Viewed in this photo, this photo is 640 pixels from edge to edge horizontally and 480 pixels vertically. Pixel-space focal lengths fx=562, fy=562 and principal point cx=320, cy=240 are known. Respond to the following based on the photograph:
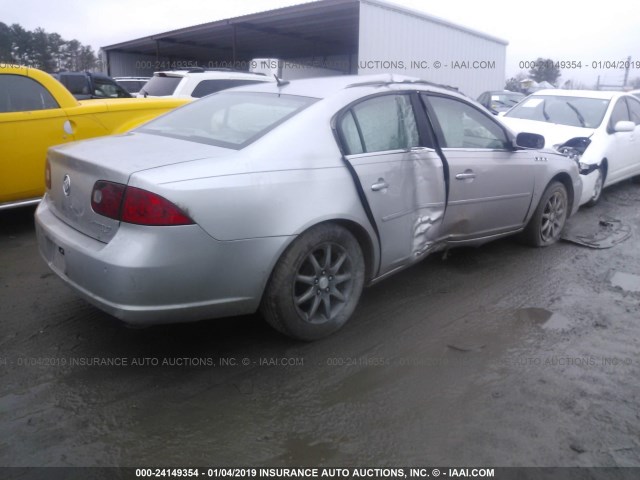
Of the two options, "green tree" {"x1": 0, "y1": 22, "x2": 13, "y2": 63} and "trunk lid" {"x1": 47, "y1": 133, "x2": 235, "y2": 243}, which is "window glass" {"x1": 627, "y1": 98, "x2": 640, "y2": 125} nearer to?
"trunk lid" {"x1": 47, "y1": 133, "x2": 235, "y2": 243}

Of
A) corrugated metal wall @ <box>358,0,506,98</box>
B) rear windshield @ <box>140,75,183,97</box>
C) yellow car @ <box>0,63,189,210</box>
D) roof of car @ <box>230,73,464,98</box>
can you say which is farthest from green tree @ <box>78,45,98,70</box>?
roof of car @ <box>230,73,464,98</box>

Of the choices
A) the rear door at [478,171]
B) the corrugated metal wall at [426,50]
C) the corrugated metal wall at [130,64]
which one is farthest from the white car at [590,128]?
the corrugated metal wall at [130,64]

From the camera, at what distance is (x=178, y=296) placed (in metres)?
2.73

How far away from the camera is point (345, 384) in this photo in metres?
2.97

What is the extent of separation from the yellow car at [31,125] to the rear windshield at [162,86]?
309 centimetres

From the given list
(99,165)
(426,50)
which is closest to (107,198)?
(99,165)

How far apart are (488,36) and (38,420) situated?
1976 centimetres

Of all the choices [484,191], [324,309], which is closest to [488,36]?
[484,191]

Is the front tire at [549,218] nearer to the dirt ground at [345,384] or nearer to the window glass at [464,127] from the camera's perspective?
the window glass at [464,127]

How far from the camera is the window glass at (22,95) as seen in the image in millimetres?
5297

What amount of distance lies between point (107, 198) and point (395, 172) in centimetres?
175

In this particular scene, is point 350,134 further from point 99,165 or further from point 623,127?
point 623,127

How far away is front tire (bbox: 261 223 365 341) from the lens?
3.06m

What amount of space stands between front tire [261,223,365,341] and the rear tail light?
648 millimetres
